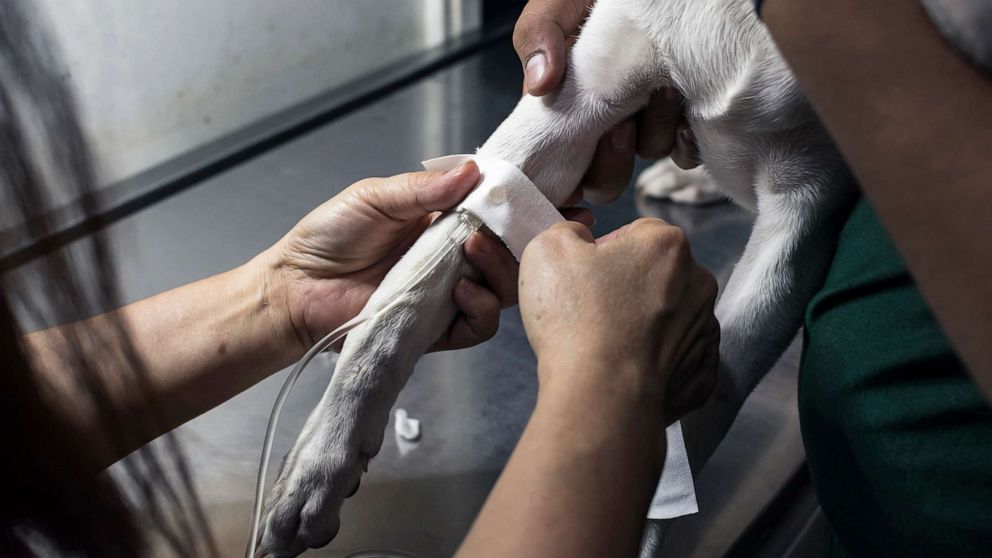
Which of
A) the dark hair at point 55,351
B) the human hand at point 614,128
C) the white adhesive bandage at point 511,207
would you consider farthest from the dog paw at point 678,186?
the dark hair at point 55,351

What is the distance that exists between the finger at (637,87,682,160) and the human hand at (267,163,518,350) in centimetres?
19

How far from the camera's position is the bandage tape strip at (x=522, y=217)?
2.62 feet

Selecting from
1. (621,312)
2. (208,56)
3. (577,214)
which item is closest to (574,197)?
(577,214)

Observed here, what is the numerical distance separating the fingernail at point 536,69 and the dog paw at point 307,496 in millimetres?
365

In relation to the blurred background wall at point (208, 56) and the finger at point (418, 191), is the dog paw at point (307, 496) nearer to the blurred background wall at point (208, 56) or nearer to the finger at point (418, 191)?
the finger at point (418, 191)

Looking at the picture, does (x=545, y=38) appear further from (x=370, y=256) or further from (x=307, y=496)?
(x=307, y=496)

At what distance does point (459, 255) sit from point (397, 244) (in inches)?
6.3

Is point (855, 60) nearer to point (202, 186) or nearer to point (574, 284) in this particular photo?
point (574, 284)

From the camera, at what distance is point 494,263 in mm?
838

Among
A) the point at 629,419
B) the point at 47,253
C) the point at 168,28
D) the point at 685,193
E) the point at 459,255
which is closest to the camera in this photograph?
the point at 47,253

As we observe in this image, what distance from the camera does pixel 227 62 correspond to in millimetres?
1722

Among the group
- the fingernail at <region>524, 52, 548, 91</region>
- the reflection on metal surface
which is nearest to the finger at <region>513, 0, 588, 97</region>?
the fingernail at <region>524, 52, 548, 91</region>

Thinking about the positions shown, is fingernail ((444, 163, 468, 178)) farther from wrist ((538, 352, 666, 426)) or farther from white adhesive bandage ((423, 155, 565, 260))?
wrist ((538, 352, 666, 426))

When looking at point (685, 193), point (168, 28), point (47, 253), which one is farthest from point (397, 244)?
point (168, 28)
